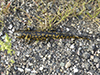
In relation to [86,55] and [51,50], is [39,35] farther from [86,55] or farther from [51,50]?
Result: [86,55]

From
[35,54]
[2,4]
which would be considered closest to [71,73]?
[35,54]

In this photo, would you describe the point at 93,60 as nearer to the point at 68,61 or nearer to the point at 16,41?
the point at 68,61

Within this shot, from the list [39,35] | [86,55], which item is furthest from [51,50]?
[86,55]

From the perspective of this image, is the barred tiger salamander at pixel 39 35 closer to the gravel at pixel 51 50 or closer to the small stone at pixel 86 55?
the gravel at pixel 51 50

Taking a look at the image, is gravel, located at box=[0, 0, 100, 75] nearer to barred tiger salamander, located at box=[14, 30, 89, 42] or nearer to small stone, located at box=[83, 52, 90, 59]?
small stone, located at box=[83, 52, 90, 59]

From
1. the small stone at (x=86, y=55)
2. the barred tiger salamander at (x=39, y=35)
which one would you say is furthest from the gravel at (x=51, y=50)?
the barred tiger salamander at (x=39, y=35)

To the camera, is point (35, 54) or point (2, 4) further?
point (2, 4)

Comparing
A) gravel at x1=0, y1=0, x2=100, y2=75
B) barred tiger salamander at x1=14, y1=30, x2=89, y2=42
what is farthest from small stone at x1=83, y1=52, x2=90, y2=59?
barred tiger salamander at x1=14, y1=30, x2=89, y2=42

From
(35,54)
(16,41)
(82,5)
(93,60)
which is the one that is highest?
(82,5)
